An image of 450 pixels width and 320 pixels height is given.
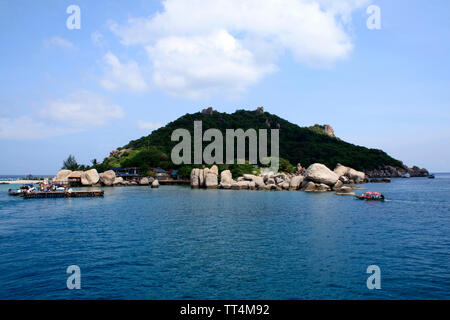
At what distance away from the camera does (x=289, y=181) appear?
8438 cm

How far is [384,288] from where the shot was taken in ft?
54.3

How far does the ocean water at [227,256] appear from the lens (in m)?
16.2

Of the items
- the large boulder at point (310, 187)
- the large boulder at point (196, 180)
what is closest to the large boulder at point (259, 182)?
the large boulder at point (310, 187)

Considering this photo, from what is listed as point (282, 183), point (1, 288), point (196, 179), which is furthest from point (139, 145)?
point (1, 288)

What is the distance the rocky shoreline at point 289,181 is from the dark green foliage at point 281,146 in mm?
37072

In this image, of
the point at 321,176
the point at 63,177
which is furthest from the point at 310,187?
the point at 63,177

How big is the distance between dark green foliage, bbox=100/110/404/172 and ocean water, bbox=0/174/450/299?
332ft

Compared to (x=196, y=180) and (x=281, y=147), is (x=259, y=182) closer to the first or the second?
(x=196, y=180)

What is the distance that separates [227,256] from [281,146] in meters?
143

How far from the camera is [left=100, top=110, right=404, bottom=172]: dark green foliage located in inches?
5527

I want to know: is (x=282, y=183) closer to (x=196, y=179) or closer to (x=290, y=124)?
(x=196, y=179)

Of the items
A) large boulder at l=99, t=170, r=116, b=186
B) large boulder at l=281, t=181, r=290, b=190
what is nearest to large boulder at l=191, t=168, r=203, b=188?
large boulder at l=281, t=181, r=290, b=190

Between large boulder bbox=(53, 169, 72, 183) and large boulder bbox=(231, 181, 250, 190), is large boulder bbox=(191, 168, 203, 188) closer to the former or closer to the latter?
large boulder bbox=(231, 181, 250, 190)
